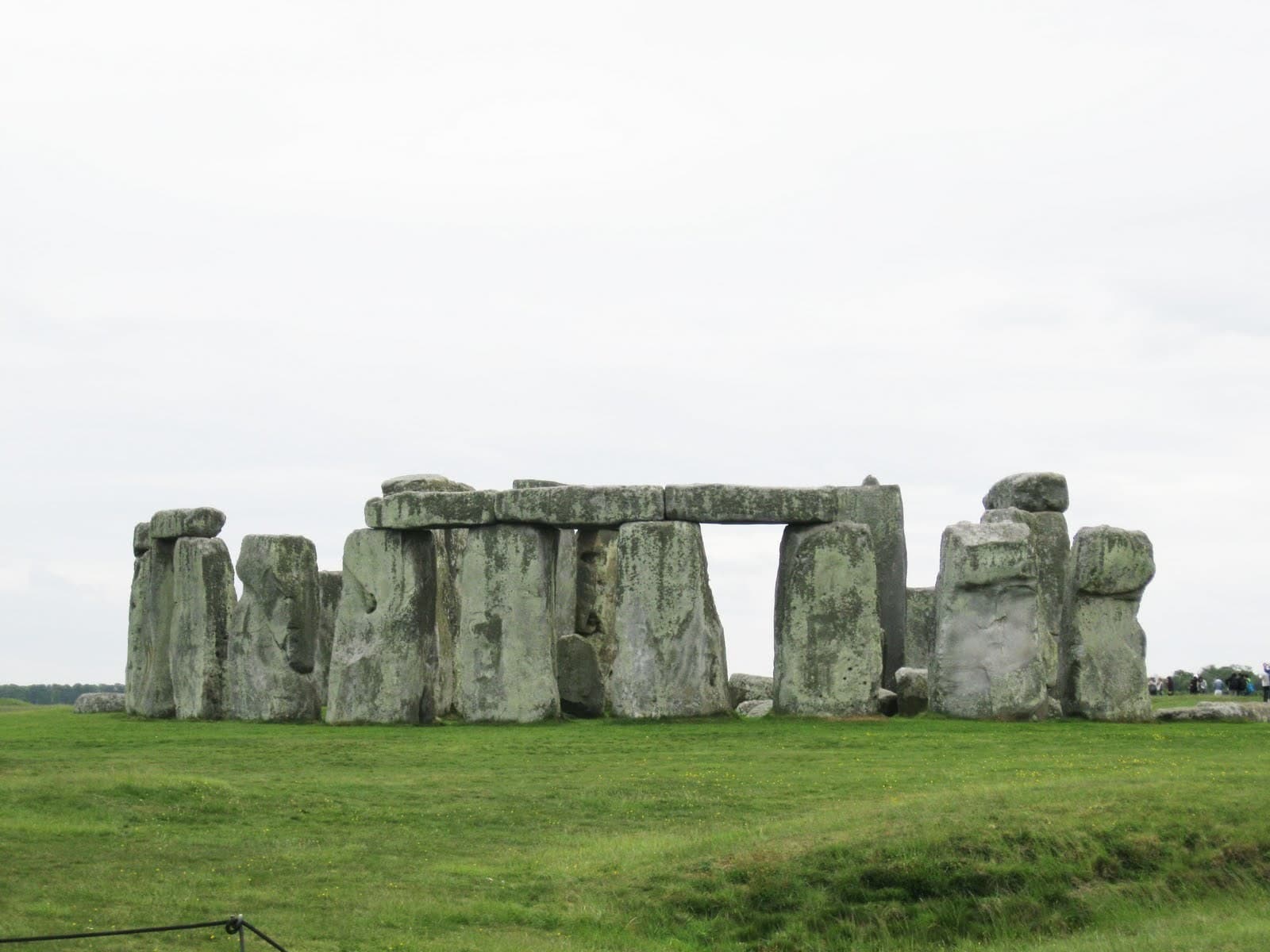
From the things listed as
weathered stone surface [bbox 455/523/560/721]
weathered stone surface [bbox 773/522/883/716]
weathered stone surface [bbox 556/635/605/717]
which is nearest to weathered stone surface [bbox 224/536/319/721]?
weathered stone surface [bbox 455/523/560/721]

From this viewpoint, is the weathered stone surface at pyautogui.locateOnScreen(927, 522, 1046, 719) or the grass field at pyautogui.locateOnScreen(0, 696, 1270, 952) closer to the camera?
the grass field at pyautogui.locateOnScreen(0, 696, 1270, 952)

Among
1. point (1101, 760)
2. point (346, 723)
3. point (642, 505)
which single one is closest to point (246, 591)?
point (346, 723)

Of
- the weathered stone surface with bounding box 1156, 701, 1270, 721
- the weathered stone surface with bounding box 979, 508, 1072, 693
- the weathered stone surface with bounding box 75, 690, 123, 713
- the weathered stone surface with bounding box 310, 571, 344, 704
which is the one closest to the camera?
the weathered stone surface with bounding box 1156, 701, 1270, 721

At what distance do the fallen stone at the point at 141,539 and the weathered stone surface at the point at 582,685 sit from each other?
9159 millimetres

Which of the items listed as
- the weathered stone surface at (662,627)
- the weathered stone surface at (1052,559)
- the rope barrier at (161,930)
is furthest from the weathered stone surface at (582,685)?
the rope barrier at (161,930)

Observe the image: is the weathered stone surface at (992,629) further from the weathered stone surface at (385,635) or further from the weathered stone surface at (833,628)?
the weathered stone surface at (385,635)

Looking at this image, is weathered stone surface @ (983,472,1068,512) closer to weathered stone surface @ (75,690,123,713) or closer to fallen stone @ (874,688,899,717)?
fallen stone @ (874,688,899,717)

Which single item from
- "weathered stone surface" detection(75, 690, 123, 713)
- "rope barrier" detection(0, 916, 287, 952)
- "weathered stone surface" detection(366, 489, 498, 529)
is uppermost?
"weathered stone surface" detection(366, 489, 498, 529)

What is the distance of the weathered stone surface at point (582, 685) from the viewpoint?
32.2 meters

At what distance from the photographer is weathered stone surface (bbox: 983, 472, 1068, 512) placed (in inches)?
1268

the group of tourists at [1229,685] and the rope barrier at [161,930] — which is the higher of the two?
the group of tourists at [1229,685]

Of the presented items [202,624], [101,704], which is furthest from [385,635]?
[101,704]

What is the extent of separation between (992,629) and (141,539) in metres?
17.0

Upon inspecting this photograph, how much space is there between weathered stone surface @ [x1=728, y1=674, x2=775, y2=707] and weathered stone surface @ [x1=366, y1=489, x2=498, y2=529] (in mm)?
8272
